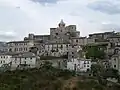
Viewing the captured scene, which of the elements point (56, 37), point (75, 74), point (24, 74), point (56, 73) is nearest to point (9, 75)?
point (24, 74)

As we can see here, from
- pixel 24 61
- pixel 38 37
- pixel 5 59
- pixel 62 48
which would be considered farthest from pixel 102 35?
pixel 5 59

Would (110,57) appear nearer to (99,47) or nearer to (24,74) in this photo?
(99,47)

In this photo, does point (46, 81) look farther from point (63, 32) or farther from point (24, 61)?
point (63, 32)

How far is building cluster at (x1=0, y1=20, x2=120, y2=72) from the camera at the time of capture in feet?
259

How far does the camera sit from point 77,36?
4154 inches

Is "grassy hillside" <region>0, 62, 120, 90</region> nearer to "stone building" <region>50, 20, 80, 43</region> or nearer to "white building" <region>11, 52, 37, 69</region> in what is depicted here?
"white building" <region>11, 52, 37, 69</region>

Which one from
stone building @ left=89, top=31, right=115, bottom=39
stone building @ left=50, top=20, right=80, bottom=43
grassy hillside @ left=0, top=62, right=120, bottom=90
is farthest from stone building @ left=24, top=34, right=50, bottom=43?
grassy hillside @ left=0, top=62, right=120, bottom=90

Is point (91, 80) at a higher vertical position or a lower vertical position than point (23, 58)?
lower

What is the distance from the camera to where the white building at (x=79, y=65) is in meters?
77.3

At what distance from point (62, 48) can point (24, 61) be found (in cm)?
1324

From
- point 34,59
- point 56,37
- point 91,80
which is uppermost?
point 56,37

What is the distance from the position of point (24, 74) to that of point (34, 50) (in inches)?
943

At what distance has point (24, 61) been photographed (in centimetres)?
8662

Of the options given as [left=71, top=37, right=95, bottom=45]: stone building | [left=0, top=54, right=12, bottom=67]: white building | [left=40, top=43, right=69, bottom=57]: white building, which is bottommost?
[left=0, top=54, right=12, bottom=67]: white building
